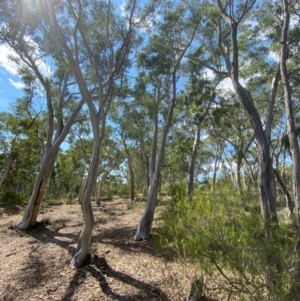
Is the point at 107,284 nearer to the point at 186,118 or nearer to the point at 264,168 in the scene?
the point at 264,168

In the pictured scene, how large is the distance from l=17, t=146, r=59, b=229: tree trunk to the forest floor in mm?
375

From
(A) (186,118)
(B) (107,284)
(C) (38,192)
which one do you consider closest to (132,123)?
(A) (186,118)

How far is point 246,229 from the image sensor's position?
2.90m

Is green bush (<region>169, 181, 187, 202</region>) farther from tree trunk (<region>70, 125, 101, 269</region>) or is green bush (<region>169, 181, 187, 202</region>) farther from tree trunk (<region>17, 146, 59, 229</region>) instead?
tree trunk (<region>17, 146, 59, 229</region>)

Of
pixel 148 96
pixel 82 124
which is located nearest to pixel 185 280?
pixel 148 96

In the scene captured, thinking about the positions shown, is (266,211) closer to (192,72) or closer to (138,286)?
(138,286)

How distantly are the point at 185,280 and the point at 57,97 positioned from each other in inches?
379

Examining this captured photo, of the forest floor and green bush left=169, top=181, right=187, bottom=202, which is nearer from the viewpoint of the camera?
the forest floor

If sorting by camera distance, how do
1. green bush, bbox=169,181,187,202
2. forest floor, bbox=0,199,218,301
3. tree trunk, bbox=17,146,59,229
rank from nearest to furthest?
forest floor, bbox=0,199,218,301
green bush, bbox=169,181,187,202
tree trunk, bbox=17,146,59,229

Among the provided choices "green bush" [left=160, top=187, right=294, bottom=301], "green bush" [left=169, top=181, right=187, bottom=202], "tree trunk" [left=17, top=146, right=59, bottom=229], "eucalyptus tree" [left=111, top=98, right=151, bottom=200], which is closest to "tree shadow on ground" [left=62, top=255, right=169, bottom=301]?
"green bush" [left=160, top=187, right=294, bottom=301]

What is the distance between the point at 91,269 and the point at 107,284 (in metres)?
0.66

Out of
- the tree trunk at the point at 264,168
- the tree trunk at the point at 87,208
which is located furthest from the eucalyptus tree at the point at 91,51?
the tree trunk at the point at 264,168

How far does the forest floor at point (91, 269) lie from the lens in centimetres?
406

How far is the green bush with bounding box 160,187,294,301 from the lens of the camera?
2613 millimetres
